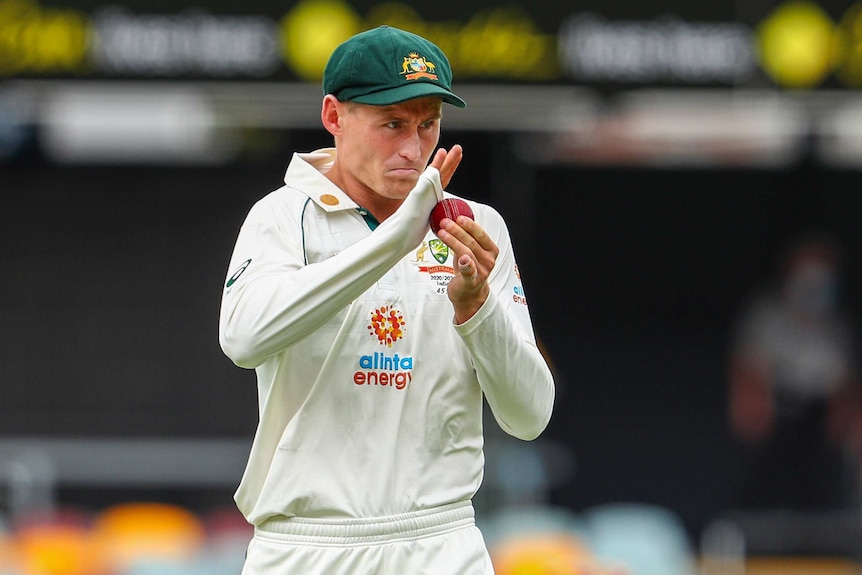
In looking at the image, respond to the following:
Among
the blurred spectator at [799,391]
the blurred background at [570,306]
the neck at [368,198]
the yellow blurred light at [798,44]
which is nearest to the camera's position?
the neck at [368,198]

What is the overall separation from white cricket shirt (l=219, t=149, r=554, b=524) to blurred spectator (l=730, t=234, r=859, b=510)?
687 cm

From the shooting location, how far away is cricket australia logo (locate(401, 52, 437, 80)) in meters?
2.87

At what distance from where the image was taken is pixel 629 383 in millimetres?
10094

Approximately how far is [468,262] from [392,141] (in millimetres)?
312

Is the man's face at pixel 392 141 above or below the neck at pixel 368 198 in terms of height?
above

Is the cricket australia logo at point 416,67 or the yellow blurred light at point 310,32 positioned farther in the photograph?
the yellow blurred light at point 310,32

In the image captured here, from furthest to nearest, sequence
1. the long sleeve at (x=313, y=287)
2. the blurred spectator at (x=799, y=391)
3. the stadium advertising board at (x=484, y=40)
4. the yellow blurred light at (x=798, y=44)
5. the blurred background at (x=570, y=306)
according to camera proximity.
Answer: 1. the blurred spectator at (x=799, y=391)
2. the blurred background at (x=570, y=306)
3. the yellow blurred light at (x=798, y=44)
4. the stadium advertising board at (x=484, y=40)
5. the long sleeve at (x=313, y=287)

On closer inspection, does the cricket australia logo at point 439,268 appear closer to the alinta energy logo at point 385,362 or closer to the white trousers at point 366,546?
the alinta energy logo at point 385,362

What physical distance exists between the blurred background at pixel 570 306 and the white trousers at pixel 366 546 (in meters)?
4.00

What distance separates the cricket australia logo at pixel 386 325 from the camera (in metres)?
2.93

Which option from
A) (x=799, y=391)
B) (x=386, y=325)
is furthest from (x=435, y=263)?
(x=799, y=391)

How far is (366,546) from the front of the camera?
113 inches

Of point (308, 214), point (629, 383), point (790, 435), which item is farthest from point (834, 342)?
point (308, 214)

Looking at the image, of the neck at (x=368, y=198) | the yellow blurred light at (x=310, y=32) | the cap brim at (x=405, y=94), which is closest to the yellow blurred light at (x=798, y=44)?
the yellow blurred light at (x=310, y=32)
